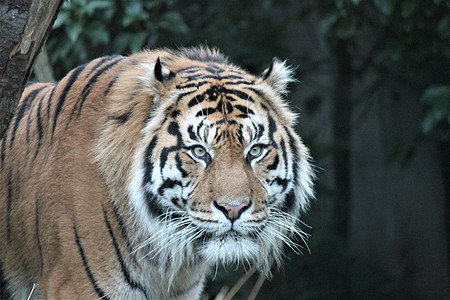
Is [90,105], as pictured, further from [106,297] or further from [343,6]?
[343,6]

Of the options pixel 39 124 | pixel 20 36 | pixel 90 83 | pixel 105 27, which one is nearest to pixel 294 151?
pixel 90 83

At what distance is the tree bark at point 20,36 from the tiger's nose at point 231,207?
948 millimetres

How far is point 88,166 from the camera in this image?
3.09 meters

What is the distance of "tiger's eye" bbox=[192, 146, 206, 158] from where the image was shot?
2975 millimetres

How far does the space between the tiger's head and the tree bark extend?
0.69 m

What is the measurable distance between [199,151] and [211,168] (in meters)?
0.09

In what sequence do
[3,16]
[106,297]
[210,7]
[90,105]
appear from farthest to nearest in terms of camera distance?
[210,7]
[90,105]
[106,297]
[3,16]

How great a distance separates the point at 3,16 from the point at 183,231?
4.01ft

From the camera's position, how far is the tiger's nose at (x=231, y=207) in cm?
287

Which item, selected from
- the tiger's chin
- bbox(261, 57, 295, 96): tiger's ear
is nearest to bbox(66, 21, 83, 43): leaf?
bbox(261, 57, 295, 96): tiger's ear

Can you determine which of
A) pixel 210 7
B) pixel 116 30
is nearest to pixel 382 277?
pixel 210 7

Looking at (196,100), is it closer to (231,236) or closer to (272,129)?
(272,129)

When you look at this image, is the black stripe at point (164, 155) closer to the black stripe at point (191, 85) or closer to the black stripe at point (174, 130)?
the black stripe at point (174, 130)

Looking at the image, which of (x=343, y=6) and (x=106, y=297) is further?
(x=343, y=6)
